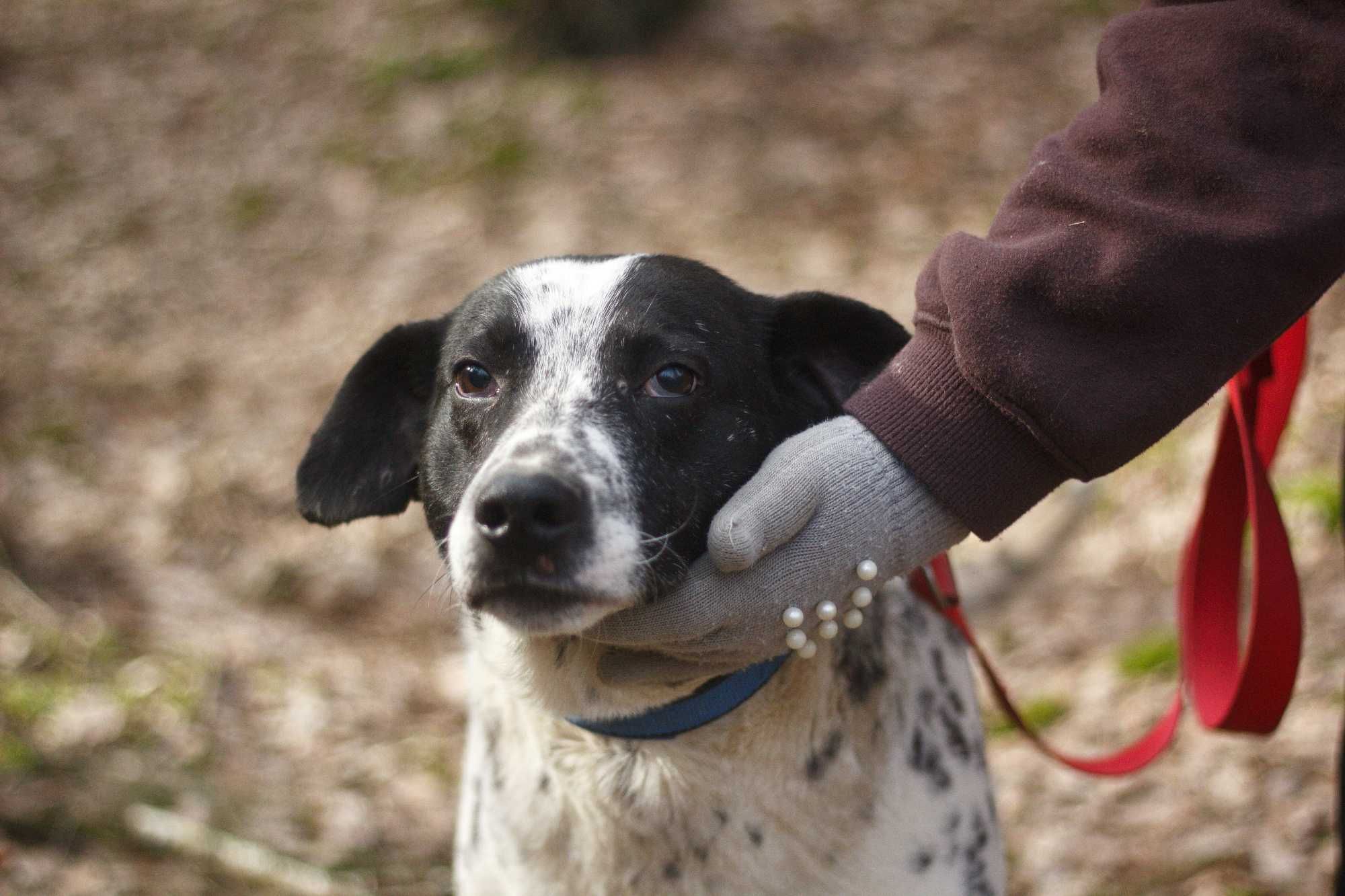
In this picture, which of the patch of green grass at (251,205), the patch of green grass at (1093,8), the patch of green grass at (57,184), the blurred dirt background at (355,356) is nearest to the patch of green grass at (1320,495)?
the blurred dirt background at (355,356)

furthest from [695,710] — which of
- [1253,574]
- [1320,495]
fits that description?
[1320,495]

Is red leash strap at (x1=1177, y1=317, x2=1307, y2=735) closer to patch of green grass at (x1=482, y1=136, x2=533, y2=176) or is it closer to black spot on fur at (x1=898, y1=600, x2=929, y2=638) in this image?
black spot on fur at (x1=898, y1=600, x2=929, y2=638)

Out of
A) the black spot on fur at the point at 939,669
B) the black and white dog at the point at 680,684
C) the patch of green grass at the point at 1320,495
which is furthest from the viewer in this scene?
the patch of green grass at the point at 1320,495

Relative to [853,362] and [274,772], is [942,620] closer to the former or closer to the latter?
[853,362]

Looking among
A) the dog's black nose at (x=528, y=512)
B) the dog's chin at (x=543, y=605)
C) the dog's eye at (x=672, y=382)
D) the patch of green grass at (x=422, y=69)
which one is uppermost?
the dog's black nose at (x=528, y=512)

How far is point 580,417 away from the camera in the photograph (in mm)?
2152

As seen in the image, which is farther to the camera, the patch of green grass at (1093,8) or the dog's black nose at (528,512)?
the patch of green grass at (1093,8)

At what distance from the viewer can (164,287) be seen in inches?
336

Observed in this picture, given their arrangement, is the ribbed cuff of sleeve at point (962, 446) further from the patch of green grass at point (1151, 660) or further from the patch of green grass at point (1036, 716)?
the patch of green grass at point (1151, 660)

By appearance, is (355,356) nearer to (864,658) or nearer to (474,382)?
(474,382)

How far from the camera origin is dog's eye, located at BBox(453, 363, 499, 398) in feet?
7.81

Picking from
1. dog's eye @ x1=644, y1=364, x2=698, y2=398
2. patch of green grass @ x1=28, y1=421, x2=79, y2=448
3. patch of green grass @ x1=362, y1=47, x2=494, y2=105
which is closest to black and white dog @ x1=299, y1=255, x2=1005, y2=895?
dog's eye @ x1=644, y1=364, x2=698, y2=398

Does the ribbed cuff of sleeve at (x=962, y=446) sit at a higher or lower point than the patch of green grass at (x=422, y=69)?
higher

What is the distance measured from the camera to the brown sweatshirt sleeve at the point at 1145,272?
1.90 metres
